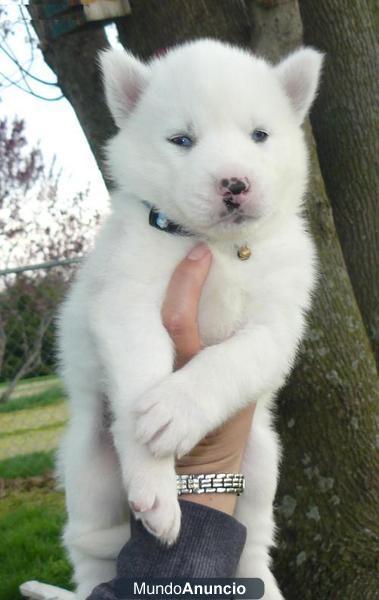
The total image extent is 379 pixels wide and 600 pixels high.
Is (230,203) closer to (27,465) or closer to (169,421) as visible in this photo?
(169,421)

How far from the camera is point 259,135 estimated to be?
2.16 metres

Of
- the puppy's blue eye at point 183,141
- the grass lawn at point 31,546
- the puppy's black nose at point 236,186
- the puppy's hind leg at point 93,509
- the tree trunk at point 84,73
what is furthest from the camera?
the grass lawn at point 31,546

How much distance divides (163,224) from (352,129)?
2.00m

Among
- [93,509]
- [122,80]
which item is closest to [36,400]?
[93,509]

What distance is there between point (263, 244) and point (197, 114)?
0.48 meters

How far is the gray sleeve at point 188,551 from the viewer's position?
1758 millimetres

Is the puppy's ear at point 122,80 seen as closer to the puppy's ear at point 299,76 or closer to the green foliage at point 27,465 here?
the puppy's ear at point 299,76

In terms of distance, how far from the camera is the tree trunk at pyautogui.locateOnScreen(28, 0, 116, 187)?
3.38 meters

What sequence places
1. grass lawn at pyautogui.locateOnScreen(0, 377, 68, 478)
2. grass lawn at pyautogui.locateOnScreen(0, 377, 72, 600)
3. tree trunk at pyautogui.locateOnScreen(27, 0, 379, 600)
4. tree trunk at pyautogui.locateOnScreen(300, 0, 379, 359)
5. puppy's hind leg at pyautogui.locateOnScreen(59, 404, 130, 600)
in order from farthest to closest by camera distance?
grass lawn at pyautogui.locateOnScreen(0, 377, 68, 478)
grass lawn at pyautogui.locateOnScreen(0, 377, 72, 600)
tree trunk at pyautogui.locateOnScreen(300, 0, 379, 359)
tree trunk at pyautogui.locateOnScreen(27, 0, 379, 600)
puppy's hind leg at pyautogui.locateOnScreen(59, 404, 130, 600)

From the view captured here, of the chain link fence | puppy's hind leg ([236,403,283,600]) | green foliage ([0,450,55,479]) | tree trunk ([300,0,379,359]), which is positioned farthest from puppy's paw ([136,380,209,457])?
green foliage ([0,450,55,479])

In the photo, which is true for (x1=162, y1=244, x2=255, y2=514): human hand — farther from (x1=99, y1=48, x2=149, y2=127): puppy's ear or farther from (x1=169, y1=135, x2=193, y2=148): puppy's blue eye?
(x1=99, y1=48, x2=149, y2=127): puppy's ear

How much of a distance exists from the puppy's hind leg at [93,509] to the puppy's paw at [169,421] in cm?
56

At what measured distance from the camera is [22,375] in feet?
22.3

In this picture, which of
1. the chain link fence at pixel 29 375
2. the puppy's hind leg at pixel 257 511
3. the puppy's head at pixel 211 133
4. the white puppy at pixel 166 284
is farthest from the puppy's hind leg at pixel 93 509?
the chain link fence at pixel 29 375
